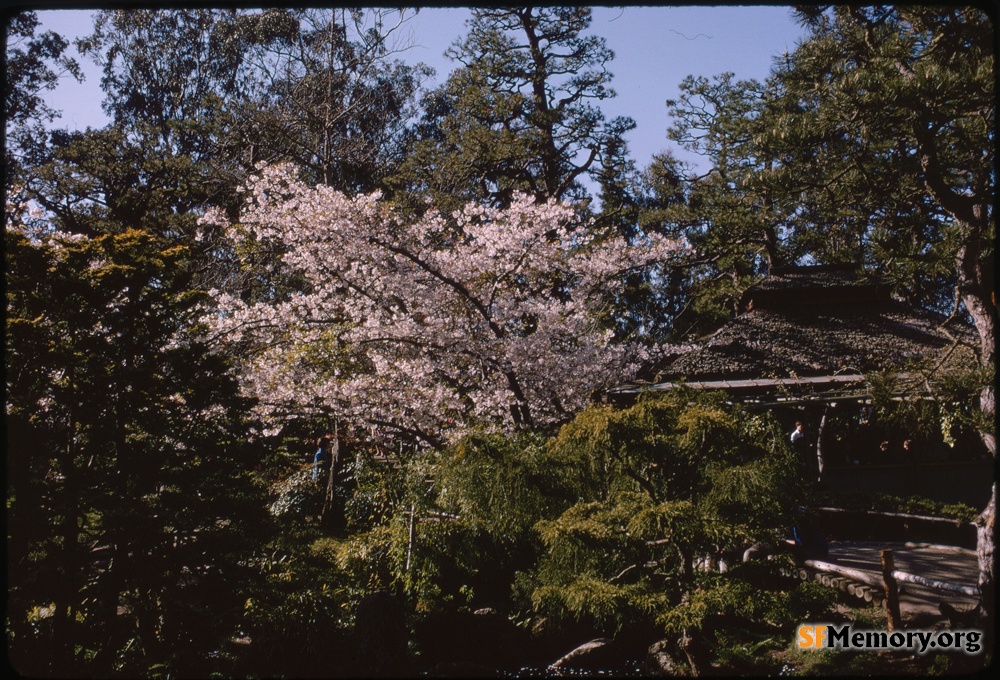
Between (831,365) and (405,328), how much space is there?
23.9ft

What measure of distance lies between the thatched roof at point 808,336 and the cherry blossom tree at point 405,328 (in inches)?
69.1

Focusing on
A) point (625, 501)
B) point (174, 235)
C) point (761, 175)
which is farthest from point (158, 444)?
point (174, 235)

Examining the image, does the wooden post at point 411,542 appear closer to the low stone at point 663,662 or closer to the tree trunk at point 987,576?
the low stone at point 663,662

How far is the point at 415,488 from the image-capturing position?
729 cm

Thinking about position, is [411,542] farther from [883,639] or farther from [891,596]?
[891,596]

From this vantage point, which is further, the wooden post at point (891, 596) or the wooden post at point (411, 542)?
the wooden post at point (411, 542)

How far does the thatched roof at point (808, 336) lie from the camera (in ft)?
37.6

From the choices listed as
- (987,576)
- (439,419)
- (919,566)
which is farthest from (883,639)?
(439,419)

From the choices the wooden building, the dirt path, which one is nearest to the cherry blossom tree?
the wooden building

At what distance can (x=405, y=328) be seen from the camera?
9.43m

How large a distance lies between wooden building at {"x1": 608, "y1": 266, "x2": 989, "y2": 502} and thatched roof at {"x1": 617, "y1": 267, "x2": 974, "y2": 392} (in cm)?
2

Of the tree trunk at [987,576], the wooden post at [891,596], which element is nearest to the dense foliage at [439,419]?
the tree trunk at [987,576]

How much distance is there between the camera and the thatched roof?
11461mm

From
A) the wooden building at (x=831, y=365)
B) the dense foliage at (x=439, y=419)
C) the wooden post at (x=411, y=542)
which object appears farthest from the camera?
the wooden building at (x=831, y=365)
